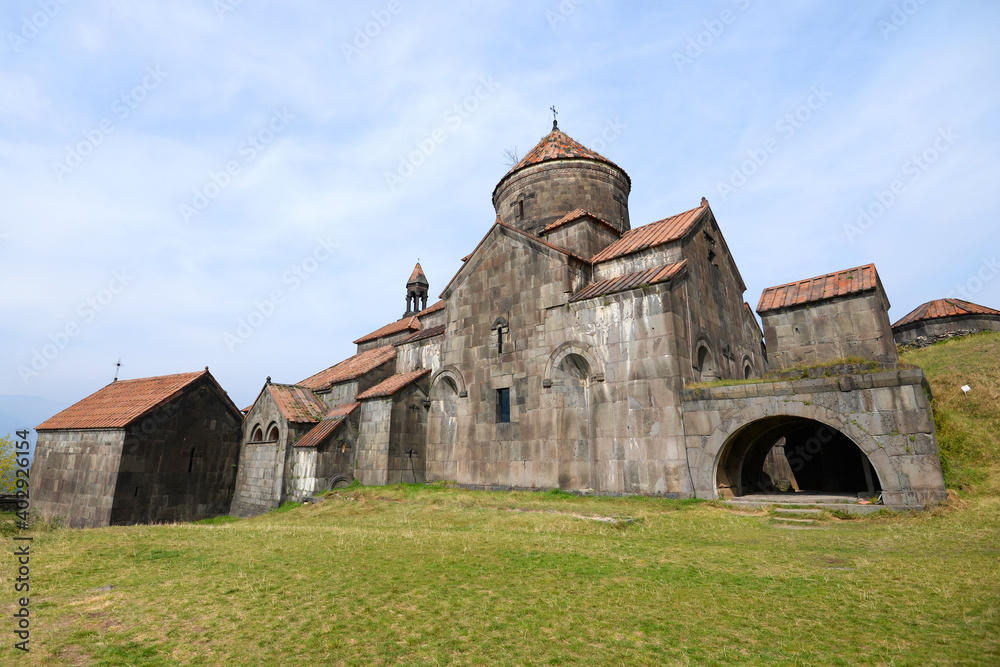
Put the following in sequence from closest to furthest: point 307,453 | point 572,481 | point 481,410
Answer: point 572,481
point 481,410
point 307,453

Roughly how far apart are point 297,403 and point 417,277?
13974mm

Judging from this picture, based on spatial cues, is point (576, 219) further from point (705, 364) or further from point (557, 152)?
point (705, 364)

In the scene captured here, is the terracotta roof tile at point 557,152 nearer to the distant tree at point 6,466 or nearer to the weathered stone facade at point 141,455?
the weathered stone facade at point 141,455

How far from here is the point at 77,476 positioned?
18.9 m

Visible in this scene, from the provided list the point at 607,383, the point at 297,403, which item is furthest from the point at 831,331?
the point at 297,403

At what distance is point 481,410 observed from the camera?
16.7 meters

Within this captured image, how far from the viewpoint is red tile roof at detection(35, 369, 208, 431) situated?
18672 mm

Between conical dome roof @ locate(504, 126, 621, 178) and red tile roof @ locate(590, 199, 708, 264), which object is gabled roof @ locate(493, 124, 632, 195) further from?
red tile roof @ locate(590, 199, 708, 264)

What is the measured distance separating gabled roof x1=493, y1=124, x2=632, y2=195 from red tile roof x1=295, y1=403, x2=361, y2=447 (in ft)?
37.2

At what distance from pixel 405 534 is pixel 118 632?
5.46m

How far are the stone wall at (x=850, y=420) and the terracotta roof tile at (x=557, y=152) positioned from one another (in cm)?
1150

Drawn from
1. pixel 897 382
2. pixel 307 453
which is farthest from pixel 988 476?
pixel 307 453

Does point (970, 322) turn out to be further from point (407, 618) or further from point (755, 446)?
point (407, 618)

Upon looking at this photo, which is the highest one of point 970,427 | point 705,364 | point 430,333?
point 430,333
